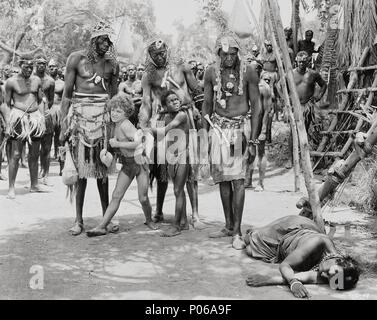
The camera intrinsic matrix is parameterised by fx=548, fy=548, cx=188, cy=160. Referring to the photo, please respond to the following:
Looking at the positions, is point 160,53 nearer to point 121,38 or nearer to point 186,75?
point 186,75

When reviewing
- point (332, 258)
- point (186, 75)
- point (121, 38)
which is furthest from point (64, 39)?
point (332, 258)

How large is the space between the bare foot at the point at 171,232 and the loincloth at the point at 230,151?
68 centimetres

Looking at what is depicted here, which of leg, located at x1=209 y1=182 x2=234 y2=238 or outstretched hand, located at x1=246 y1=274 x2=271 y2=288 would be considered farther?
leg, located at x1=209 y1=182 x2=234 y2=238

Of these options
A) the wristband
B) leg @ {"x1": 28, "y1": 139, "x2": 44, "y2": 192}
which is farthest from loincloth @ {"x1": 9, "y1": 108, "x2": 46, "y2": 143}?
the wristband

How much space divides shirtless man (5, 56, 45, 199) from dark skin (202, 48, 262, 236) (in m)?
3.46

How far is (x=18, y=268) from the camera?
437 centimetres

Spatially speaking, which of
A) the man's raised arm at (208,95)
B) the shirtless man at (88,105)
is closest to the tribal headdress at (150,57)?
the shirtless man at (88,105)

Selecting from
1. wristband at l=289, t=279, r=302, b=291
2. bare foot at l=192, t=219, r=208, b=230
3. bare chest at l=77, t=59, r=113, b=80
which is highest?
bare chest at l=77, t=59, r=113, b=80

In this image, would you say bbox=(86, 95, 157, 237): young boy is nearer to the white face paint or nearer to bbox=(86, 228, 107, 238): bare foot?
bbox=(86, 228, 107, 238): bare foot

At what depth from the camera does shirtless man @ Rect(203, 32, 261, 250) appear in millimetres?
5277

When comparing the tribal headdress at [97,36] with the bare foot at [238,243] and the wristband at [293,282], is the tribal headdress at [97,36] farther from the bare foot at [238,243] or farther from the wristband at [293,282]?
the wristband at [293,282]

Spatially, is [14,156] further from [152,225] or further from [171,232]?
[171,232]

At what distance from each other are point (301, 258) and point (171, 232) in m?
1.75
